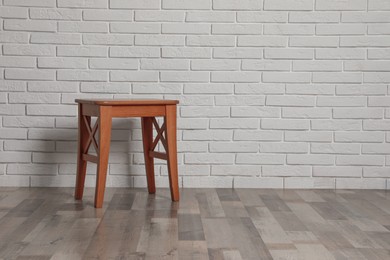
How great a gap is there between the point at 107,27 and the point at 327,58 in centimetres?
132

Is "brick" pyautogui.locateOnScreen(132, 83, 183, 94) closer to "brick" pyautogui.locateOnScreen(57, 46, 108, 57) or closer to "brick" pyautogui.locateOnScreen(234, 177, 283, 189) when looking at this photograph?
"brick" pyautogui.locateOnScreen(57, 46, 108, 57)

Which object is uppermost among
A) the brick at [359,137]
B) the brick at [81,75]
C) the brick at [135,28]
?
the brick at [135,28]

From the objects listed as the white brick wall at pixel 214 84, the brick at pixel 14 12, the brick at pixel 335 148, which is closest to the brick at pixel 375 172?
the white brick wall at pixel 214 84

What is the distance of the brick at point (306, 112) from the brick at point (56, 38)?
51.5 inches

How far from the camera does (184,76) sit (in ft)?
13.4

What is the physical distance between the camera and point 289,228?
294 centimetres

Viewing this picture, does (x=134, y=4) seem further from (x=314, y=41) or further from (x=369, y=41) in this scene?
(x=369, y=41)

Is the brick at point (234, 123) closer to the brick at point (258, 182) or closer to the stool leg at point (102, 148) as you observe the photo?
the brick at point (258, 182)

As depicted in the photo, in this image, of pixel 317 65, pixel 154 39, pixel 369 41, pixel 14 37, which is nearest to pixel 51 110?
pixel 14 37

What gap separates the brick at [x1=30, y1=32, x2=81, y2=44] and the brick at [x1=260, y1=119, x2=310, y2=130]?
1215mm

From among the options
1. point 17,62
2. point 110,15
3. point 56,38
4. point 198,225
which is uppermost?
point 110,15

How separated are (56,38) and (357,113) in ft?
6.08

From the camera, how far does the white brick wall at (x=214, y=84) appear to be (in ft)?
13.3

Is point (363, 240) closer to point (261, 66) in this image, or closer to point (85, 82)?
point (261, 66)
